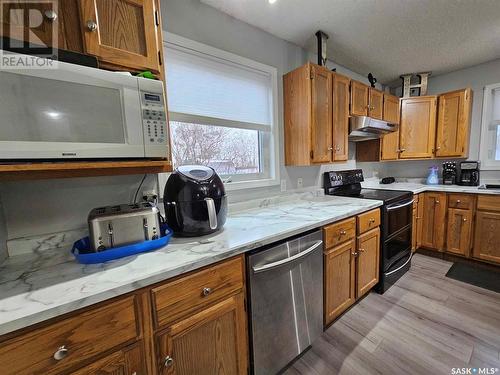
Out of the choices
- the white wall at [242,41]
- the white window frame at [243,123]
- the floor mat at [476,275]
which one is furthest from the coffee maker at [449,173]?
the white window frame at [243,123]

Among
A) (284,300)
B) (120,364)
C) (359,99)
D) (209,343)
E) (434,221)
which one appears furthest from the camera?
(434,221)

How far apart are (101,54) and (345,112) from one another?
2002 millimetres

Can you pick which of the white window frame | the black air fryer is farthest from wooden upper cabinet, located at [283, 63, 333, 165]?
the black air fryer

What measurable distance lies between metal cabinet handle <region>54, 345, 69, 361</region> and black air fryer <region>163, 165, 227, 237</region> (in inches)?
23.7

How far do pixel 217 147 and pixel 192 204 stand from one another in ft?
2.48

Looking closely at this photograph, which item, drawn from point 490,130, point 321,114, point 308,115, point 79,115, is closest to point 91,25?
point 79,115

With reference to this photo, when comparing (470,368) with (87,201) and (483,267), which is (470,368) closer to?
(483,267)

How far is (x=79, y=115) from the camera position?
32.3 inches

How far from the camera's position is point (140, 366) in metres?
0.78

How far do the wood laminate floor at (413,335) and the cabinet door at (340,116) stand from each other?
1389 millimetres

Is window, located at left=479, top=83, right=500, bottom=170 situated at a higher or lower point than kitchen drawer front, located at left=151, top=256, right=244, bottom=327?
higher

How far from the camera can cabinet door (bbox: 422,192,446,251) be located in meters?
2.64

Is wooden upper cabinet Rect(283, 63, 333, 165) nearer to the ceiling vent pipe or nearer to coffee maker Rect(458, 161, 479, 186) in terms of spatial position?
the ceiling vent pipe

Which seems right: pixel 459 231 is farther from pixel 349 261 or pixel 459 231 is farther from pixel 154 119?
pixel 154 119
